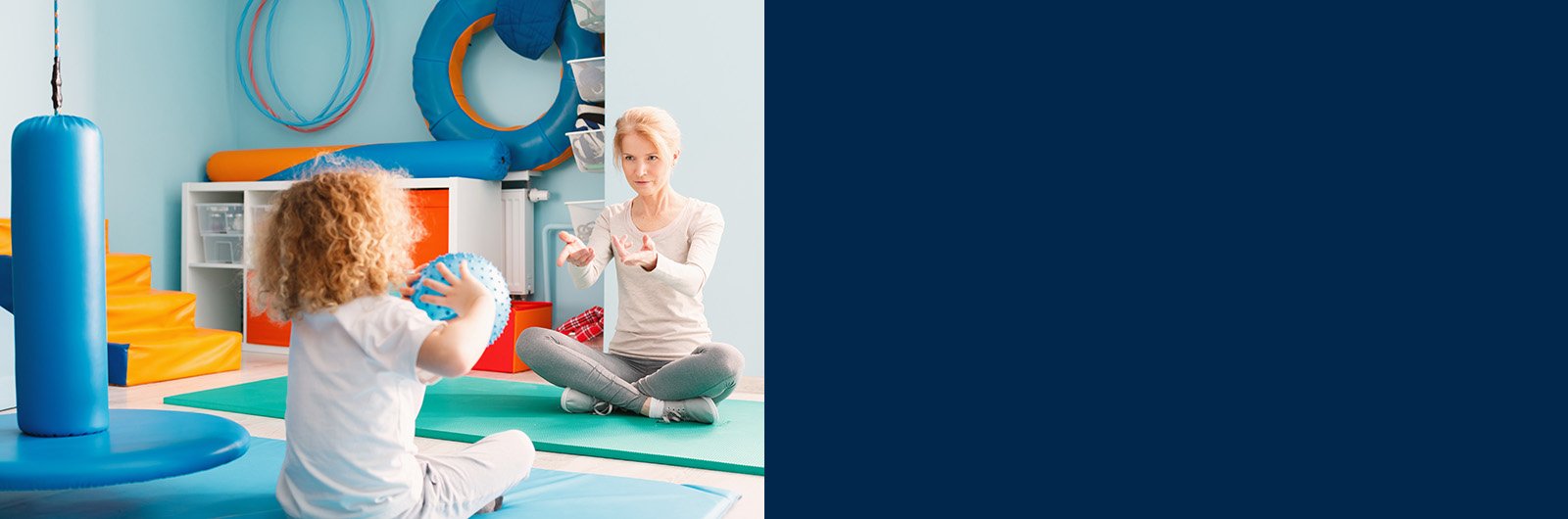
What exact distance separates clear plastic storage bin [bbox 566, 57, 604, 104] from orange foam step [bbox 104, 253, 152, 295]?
4.92ft

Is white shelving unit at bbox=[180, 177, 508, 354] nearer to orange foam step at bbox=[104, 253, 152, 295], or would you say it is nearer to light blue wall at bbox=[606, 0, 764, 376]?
orange foam step at bbox=[104, 253, 152, 295]

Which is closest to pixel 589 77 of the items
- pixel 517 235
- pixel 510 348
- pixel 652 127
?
pixel 517 235

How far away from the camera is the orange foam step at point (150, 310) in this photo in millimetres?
3453

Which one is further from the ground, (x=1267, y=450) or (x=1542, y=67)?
(x=1542, y=67)

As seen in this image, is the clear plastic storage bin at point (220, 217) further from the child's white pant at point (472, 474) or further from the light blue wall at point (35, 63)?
the child's white pant at point (472, 474)

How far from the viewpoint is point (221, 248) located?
4.44 m

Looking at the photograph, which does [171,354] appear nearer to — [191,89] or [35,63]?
[35,63]

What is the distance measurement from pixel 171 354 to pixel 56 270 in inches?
81.0

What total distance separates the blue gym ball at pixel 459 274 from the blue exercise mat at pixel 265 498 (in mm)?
325

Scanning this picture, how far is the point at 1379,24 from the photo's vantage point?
0.40m

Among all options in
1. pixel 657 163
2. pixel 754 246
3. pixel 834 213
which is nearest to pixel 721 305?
pixel 754 246

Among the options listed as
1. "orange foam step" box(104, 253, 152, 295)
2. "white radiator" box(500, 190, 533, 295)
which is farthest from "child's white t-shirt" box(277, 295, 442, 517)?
"white radiator" box(500, 190, 533, 295)

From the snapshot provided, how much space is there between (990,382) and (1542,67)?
235mm

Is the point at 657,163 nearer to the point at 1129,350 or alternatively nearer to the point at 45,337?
the point at 45,337
